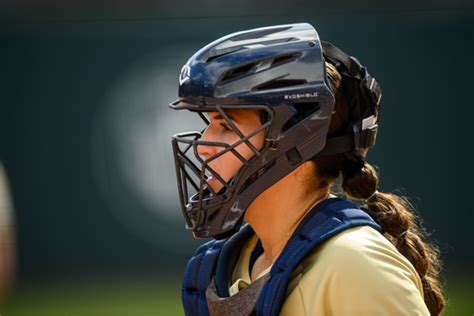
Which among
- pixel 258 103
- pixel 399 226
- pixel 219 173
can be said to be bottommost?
pixel 399 226

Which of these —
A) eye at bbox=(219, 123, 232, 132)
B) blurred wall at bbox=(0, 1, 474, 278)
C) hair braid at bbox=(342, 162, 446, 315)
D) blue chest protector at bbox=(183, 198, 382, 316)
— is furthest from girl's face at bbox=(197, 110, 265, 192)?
blurred wall at bbox=(0, 1, 474, 278)

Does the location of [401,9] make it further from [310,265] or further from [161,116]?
[310,265]

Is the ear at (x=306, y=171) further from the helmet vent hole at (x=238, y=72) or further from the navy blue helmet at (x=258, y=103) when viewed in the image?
the helmet vent hole at (x=238, y=72)

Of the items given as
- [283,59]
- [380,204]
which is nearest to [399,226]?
[380,204]

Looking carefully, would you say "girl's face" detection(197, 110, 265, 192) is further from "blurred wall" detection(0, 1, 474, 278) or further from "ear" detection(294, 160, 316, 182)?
"blurred wall" detection(0, 1, 474, 278)

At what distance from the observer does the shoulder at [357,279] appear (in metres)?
2.01

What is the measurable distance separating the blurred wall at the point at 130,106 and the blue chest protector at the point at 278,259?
6.49 metres

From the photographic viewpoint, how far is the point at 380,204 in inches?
100

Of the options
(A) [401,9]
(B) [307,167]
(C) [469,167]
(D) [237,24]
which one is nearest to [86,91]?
(D) [237,24]

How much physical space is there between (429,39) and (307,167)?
7472mm

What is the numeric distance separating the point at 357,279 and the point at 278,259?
0.80 ft

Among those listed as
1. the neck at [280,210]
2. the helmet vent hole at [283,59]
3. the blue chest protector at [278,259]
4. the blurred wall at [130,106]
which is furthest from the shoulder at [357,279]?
the blurred wall at [130,106]

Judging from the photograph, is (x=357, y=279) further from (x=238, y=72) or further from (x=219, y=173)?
(x=238, y=72)

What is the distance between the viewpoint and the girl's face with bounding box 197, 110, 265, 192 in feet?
7.55
